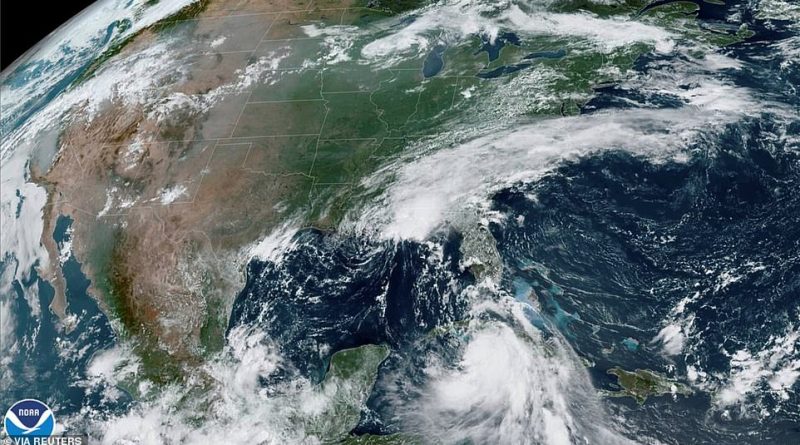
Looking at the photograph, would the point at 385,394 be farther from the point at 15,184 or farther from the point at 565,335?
the point at 15,184

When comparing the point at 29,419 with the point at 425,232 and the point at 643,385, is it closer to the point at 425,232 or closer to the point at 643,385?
the point at 425,232

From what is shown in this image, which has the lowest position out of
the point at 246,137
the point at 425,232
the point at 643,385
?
the point at 643,385

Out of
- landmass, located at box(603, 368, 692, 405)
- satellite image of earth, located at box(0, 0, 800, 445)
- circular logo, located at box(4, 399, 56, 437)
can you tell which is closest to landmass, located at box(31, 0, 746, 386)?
satellite image of earth, located at box(0, 0, 800, 445)

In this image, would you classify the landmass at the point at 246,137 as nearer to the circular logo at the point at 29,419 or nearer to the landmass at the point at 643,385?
the circular logo at the point at 29,419

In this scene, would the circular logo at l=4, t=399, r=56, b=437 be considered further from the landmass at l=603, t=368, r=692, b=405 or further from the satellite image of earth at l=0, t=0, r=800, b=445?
the landmass at l=603, t=368, r=692, b=405

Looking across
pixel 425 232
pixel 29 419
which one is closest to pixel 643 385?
pixel 425 232

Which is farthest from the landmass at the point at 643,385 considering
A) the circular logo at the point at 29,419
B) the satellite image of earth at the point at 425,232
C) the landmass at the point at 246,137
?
the circular logo at the point at 29,419
